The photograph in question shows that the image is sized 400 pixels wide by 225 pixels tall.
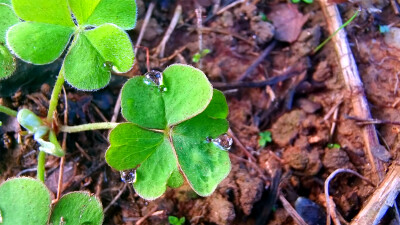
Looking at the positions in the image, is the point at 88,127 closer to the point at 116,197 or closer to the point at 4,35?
the point at 116,197

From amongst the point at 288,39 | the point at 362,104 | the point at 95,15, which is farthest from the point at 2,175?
the point at 362,104

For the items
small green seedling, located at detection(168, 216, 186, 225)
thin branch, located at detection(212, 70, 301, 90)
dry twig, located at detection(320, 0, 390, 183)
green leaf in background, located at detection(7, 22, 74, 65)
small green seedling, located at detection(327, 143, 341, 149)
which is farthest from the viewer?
thin branch, located at detection(212, 70, 301, 90)

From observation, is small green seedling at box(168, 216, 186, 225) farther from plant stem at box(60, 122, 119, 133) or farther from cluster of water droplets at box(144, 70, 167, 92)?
cluster of water droplets at box(144, 70, 167, 92)

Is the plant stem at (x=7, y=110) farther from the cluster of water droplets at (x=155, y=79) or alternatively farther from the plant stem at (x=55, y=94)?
the cluster of water droplets at (x=155, y=79)

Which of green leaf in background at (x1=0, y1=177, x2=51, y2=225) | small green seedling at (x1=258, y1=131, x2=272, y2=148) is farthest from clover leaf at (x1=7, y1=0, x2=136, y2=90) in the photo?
small green seedling at (x1=258, y1=131, x2=272, y2=148)

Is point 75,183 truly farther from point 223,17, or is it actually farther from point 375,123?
point 375,123

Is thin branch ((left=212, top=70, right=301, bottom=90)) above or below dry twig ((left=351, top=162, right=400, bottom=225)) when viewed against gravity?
above
